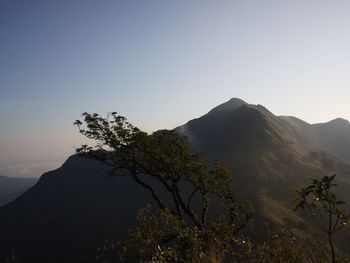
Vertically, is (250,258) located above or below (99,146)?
below

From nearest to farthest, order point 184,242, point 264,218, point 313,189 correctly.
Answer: point 313,189, point 184,242, point 264,218

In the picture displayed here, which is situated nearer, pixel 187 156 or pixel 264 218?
pixel 187 156

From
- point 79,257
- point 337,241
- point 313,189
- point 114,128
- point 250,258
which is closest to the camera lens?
point 313,189

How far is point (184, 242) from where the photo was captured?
37.5 ft

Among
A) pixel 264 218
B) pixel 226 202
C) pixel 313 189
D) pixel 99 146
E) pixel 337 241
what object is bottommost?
pixel 337 241

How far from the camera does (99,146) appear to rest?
3169 cm

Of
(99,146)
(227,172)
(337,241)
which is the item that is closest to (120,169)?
(99,146)

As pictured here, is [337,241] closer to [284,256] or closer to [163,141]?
[163,141]

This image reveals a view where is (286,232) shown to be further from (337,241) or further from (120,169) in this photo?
(337,241)

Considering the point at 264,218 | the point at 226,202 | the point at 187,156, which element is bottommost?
the point at 264,218

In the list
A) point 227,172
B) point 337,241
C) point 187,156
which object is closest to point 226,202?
point 227,172

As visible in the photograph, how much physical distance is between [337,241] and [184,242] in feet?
462

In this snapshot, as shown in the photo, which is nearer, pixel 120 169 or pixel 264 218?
pixel 120 169

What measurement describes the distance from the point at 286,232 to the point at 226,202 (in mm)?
21315
